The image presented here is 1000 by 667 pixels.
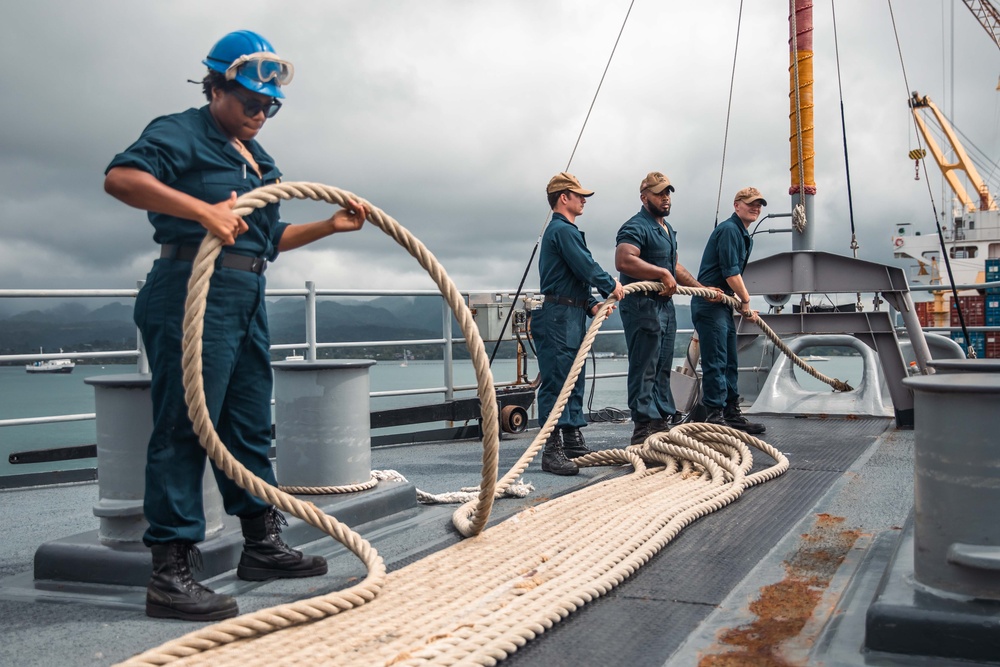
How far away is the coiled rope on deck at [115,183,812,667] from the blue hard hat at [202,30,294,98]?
11.2 inches

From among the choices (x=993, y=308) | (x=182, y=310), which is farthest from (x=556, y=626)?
(x=993, y=308)

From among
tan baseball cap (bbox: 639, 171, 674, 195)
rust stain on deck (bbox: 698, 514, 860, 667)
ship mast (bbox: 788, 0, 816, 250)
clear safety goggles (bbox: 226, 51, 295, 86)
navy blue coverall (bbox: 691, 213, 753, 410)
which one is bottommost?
rust stain on deck (bbox: 698, 514, 860, 667)

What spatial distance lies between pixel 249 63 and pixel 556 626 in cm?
163

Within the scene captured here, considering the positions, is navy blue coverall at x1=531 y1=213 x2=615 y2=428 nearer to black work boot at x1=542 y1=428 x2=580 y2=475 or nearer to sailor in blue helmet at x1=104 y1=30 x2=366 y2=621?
black work boot at x1=542 y1=428 x2=580 y2=475

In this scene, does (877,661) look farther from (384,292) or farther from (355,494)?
(384,292)

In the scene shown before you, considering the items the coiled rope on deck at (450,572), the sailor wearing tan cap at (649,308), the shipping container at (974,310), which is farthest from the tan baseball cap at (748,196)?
the shipping container at (974,310)

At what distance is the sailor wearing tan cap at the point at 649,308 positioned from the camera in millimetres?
4902

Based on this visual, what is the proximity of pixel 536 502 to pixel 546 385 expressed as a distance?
1096mm

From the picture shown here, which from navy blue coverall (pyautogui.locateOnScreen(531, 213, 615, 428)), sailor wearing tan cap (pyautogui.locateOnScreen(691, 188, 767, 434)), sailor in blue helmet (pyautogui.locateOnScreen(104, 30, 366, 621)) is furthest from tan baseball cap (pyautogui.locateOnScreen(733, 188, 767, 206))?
sailor in blue helmet (pyautogui.locateOnScreen(104, 30, 366, 621))

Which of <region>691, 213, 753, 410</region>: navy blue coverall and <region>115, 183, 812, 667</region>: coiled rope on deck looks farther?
<region>691, 213, 753, 410</region>: navy blue coverall

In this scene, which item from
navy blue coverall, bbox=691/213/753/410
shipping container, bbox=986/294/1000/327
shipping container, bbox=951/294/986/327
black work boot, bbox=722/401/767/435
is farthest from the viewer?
shipping container, bbox=951/294/986/327

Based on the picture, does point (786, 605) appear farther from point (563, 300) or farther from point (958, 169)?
point (958, 169)

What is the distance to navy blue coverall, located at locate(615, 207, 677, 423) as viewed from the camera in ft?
16.2

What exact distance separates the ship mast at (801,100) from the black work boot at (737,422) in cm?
A: 452
